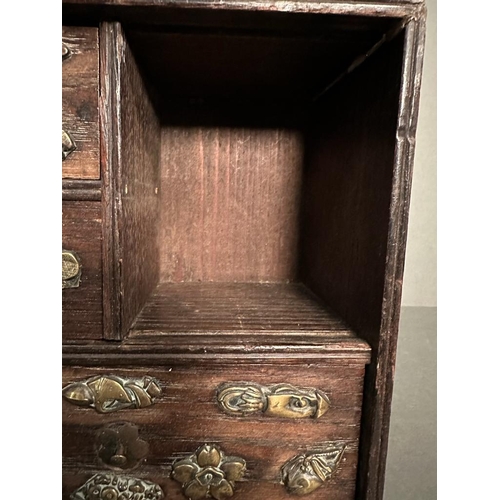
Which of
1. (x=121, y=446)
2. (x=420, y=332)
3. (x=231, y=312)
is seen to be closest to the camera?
(x=121, y=446)

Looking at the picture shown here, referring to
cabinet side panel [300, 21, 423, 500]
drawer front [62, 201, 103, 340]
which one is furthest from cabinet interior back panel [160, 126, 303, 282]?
drawer front [62, 201, 103, 340]

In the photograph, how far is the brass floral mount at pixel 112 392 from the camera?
66 centimetres

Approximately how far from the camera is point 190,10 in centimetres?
59

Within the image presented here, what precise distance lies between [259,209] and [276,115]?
0.25m

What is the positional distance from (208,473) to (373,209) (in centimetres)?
51

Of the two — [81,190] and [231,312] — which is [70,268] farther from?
[231,312]

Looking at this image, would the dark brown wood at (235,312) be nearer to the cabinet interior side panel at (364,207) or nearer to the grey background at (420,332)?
the cabinet interior side panel at (364,207)

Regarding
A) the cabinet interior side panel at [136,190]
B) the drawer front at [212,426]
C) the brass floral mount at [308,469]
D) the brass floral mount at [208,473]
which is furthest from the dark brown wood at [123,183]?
the brass floral mount at [308,469]

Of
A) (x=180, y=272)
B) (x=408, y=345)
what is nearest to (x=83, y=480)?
(x=180, y=272)

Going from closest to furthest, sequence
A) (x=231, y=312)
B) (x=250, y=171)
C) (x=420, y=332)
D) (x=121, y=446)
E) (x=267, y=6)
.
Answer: (x=267, y=6), (x=121, y=446), (x=231, y=312), (x=250, y=171), (x=420, y=332)

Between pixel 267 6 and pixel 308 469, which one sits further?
pixel 308 469

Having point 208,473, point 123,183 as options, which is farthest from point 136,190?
point 208,473

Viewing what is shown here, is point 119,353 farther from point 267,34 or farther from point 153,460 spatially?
point 267,34

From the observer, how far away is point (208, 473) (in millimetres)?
703
